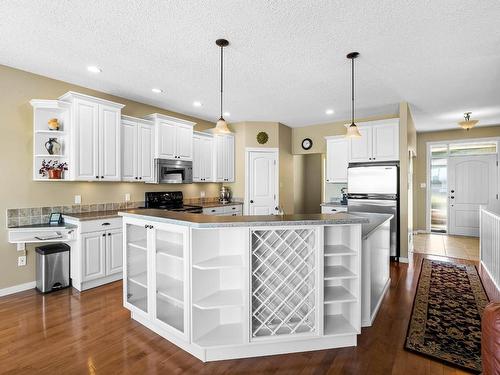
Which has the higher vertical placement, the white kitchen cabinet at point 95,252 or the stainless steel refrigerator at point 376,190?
the stainless steel refrigerator at point 376,190

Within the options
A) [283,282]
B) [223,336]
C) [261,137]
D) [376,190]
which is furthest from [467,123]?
[223,336]

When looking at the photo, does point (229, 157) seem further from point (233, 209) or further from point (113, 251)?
point (113, 251)

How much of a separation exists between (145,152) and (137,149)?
15 centimetres

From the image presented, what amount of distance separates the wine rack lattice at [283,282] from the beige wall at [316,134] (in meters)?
4.46

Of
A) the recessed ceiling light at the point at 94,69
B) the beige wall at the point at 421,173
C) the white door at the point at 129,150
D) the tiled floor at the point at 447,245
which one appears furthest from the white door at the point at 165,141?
the beige wall at the point at 421,173

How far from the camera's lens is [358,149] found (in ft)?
17.3

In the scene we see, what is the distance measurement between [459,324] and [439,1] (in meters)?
2.83

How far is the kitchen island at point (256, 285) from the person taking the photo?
6.92 feet

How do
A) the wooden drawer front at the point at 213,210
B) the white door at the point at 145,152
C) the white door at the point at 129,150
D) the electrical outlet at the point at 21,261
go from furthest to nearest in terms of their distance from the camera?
the wooden drawer front at the point at 213,210 < the white door at the point at 145,152 < the white door at the point at 129,150 < the electrical outlet at the point at 21,261

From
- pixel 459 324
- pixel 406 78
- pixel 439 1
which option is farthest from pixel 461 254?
pixel 439 1

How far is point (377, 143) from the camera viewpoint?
505 cm

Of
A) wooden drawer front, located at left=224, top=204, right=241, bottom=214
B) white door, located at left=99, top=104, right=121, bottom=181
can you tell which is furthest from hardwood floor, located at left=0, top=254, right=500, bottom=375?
wooden drawer front, located at left=224, top=204, right=241, bottom=214

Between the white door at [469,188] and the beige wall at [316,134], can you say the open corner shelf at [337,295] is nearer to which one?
the beige wall at [316,134]

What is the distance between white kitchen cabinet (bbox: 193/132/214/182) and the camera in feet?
18.0
